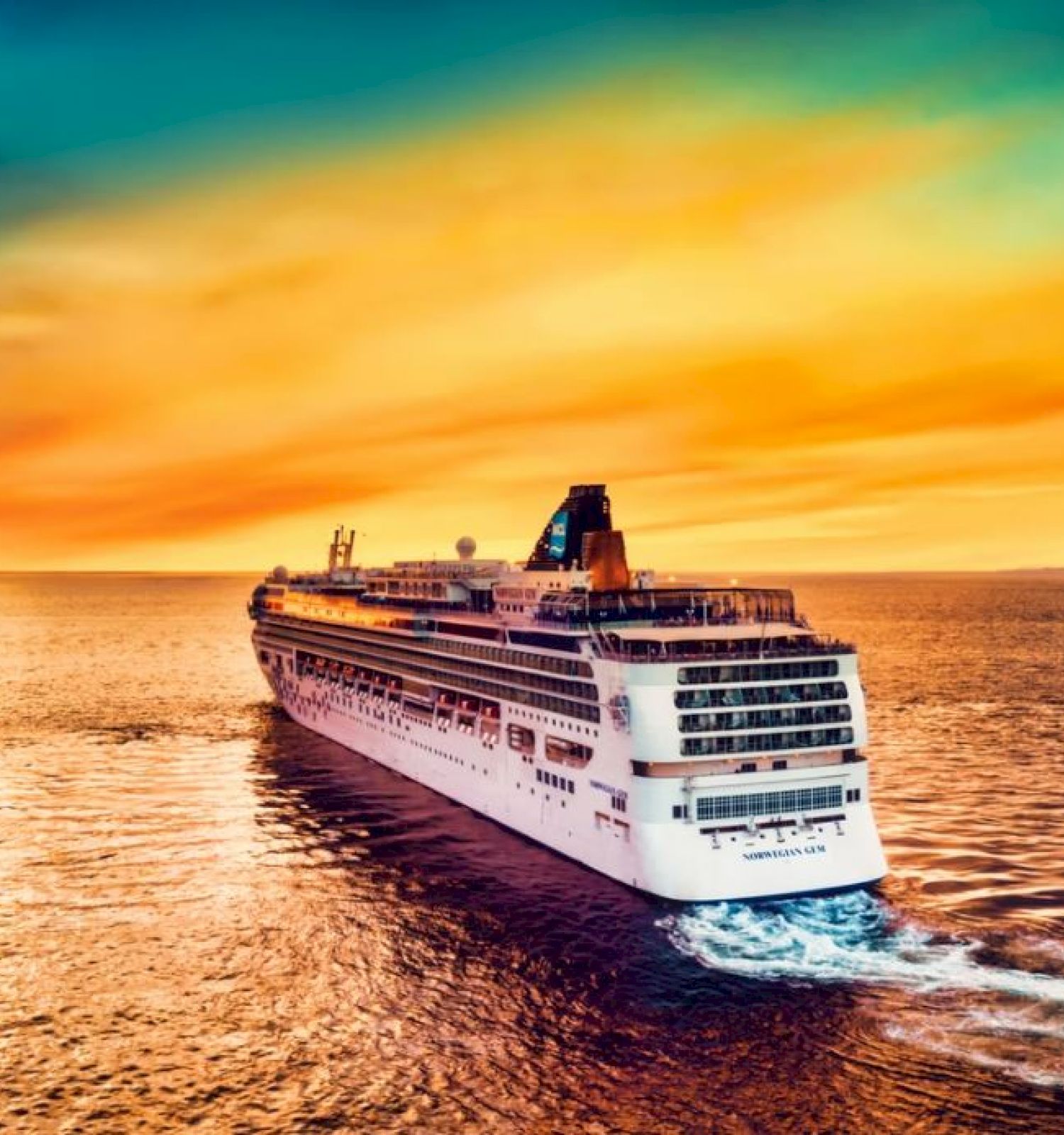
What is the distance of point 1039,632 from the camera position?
643ft

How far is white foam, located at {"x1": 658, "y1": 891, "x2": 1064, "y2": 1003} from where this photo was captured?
36125 millimetres

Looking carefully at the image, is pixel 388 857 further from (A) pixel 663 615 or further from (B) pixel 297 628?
(B) pixel 297 628

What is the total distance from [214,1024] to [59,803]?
34.9 meters

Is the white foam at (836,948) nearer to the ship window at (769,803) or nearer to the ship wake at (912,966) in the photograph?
the ship wake at (912,966)

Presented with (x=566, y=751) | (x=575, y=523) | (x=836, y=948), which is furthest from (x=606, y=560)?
(x=836, y=948)

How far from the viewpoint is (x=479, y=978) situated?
122 ft

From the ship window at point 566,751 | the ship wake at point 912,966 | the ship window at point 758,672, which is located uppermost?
the ship window at point 758,672

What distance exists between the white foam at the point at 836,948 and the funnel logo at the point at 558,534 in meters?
28.0

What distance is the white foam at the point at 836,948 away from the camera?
119 ft

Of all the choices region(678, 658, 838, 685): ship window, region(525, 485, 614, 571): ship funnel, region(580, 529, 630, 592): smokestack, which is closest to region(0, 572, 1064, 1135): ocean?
region(678, 658, 838, 685): ship window

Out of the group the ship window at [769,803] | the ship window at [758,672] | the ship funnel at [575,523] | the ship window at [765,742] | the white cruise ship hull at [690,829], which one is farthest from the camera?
the ship funnel at [575,523]

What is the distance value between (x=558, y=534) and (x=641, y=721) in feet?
77.7

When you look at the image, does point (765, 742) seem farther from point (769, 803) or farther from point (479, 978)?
point (479, 978)

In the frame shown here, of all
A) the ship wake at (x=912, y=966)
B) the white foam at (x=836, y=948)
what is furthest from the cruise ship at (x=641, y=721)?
the ship wake at (x=912, y=966)
